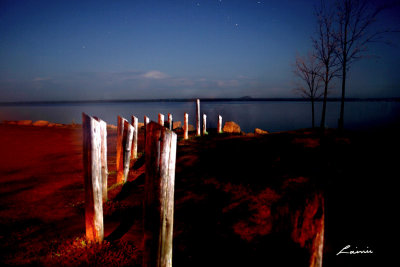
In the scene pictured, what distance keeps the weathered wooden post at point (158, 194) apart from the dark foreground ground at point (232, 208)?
0.95 m

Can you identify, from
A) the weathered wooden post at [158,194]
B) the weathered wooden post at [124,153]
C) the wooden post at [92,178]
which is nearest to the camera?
the weathered wooden post at [158,194]

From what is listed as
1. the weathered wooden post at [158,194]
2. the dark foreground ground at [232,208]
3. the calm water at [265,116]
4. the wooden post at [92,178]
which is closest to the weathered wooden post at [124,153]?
the dark foreground ground at [232,208]

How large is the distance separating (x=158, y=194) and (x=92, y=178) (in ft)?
5.35

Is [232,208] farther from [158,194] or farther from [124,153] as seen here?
[124,153]

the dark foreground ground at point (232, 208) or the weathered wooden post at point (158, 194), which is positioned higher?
the weathered wooden post at point (158, 194)

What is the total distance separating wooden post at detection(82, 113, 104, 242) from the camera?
3.45 m

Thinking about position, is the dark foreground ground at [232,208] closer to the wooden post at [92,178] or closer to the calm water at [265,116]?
the wooden post at [92,178]

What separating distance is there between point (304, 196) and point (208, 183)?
5.15 metres

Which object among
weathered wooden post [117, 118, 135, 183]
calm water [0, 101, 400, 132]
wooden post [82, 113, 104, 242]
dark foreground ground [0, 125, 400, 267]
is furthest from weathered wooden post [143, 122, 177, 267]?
calm water [0, 101, 400, 132]

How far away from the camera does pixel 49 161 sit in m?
9.20

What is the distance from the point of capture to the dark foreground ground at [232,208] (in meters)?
1.83

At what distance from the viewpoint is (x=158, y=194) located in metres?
2.43

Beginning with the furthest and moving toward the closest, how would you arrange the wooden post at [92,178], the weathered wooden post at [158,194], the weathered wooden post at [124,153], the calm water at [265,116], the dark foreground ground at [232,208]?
the calm water at [265,116], the weathered wooden post at [124,153], the wooden post at [92,178], the weathered wooden post at [158,194], the dark foreground ground at [232,208]

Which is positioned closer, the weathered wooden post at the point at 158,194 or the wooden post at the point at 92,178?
the weathered wooden post at the point at 158,194
